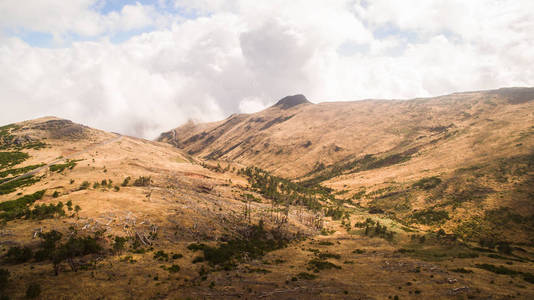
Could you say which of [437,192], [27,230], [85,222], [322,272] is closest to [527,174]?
[437,192]

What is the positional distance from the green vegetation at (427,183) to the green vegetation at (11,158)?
193m

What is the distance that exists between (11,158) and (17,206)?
74431 mm

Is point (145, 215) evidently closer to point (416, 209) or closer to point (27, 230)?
point (27, 230)

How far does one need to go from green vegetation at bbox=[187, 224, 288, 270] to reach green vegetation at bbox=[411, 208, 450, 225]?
219ft

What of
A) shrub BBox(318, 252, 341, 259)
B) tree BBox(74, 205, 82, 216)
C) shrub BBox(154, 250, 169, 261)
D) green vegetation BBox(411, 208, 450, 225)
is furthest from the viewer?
green vegetation BBox(411, 208, 450, 225)

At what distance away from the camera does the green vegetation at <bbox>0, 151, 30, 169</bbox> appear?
3859 inches

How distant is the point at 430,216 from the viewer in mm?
105000

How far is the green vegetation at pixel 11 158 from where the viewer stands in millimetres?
98012

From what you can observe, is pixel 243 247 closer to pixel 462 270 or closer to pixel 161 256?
pixel 161 256

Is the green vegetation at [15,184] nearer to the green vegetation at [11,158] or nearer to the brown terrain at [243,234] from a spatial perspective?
the brown terrain at [243,234]

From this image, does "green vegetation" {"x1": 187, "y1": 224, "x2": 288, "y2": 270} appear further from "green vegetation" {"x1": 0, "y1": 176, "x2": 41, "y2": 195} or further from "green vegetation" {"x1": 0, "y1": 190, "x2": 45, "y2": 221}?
"green vegetation" {"x1": 0, "y1": 176, "x2": 41, "y2": 195}

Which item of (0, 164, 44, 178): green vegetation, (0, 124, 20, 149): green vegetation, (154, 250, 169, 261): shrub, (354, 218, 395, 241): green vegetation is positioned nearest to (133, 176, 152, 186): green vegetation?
(0, 164, 44, 178): green vegetation

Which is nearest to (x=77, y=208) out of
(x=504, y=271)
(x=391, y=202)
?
(x=504, y=271)

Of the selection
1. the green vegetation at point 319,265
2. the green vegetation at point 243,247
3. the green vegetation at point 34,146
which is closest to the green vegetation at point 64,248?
the green vegetation at point 243,247
